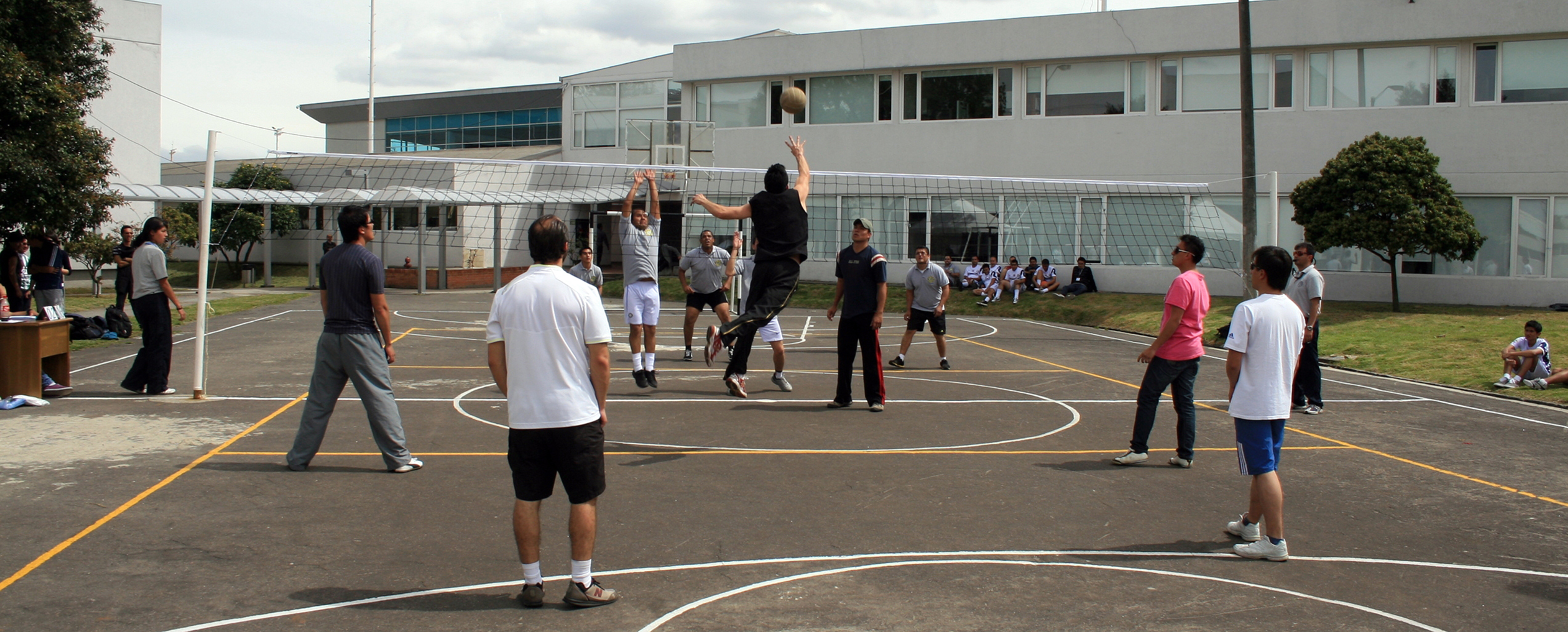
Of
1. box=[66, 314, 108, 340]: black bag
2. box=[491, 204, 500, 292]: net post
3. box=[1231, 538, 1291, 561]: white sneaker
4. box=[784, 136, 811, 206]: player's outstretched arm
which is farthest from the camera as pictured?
box=[491, 204, 500, 292]: net post

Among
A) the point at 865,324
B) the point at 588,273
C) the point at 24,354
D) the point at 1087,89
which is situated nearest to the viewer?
the point at 24,354

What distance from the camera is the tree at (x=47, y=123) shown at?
1424cm

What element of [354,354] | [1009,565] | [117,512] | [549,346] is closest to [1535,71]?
[1009,565]

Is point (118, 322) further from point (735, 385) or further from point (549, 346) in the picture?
point (549, 346)

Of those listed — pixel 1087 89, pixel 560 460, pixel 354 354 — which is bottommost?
pixel 560 460

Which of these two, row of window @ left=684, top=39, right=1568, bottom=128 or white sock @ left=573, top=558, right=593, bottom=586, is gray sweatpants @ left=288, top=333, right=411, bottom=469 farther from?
row of window @ left=684, top=39, right=1568, bottom=128

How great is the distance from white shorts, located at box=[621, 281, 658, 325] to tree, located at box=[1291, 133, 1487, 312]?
51.3 feet

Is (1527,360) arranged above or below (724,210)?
below

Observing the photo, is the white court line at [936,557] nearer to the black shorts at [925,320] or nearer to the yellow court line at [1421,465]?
the yellow court line at [1421,465]

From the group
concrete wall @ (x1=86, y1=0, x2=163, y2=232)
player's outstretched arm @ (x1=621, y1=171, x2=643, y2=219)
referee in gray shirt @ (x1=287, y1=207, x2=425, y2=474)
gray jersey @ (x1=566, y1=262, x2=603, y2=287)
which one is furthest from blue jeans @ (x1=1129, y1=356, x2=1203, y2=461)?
concrete wall @ (x1=86, y1=0, x2=163, y2=232)

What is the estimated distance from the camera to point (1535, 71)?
73.3 feet

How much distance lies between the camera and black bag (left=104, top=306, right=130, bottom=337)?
14820mm

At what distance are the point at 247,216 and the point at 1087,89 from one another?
92.3 ft

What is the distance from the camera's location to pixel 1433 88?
2319cm
